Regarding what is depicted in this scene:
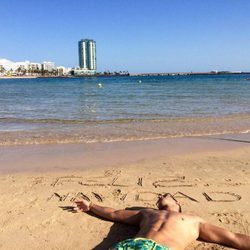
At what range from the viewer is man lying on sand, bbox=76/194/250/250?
3.83 metres

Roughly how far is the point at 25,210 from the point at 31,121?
10.8m

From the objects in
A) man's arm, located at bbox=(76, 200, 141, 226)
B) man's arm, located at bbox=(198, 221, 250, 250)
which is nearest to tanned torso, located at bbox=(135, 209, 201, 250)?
man's arm, located at bbox=(198, 221, 250, 250)

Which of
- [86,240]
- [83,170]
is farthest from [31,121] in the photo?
[86,240]

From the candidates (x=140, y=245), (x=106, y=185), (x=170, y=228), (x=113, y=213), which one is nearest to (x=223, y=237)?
(x=170, y=228)

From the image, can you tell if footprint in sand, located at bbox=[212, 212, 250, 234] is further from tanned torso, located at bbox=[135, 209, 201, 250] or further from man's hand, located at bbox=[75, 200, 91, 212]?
man's hand, located at bbox=[75, 200, 91, 212]

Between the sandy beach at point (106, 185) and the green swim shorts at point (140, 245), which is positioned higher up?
the green swim shorts at point (140, 245)

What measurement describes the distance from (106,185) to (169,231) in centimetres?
255

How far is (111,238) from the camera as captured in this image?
473cm

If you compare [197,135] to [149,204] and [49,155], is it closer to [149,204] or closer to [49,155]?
[49,155]

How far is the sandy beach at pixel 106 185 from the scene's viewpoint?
16.0ft

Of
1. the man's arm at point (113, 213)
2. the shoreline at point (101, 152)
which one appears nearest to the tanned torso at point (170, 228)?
the man's arm at point (113, 213)

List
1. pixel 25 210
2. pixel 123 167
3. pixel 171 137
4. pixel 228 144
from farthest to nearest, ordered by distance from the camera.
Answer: pixel 171 137, pixel 228 144, pixel 123 167, pixel 25 210

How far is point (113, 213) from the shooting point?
5.19 metres

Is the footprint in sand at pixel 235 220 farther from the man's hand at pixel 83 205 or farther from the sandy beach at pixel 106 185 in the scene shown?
the man's hand at pixel 83 205
